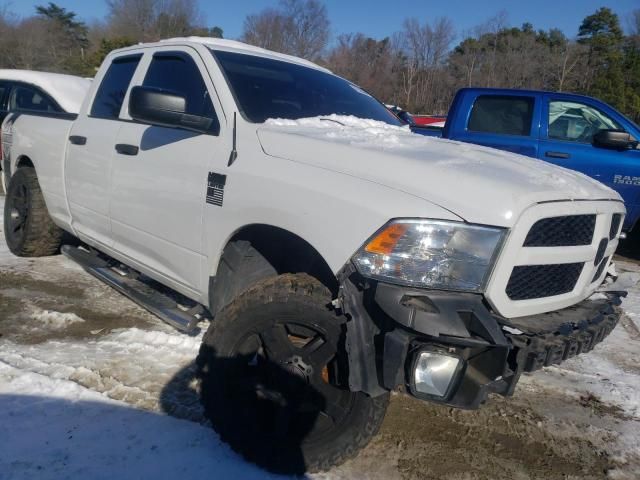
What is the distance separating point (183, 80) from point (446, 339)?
2.32 metres

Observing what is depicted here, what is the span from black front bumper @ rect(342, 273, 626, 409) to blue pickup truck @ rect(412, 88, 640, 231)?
401 centimetres

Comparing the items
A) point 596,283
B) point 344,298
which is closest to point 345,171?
point 344,298

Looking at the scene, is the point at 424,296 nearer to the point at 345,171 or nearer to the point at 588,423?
the point at 345,171

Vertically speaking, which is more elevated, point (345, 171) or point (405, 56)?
point (405, 56)

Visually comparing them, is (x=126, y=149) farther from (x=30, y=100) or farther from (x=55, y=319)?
(x=30, y=100)

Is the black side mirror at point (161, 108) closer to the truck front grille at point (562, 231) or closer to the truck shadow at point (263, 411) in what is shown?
the truck shadow at point (263, 411)

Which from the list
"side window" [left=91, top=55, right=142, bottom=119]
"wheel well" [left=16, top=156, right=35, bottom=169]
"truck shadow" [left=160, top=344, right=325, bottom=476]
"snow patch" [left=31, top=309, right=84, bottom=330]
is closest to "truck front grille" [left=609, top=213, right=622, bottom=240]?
"truck shadow" [left=160, top=344, right=325, bottom=476]

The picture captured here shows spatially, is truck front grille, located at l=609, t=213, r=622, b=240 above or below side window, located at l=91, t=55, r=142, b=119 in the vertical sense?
below

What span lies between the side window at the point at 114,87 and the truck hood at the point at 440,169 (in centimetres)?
164

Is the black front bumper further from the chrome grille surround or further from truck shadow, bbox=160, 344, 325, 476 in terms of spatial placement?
truck shadow, bbox=160, 344, 325, 476

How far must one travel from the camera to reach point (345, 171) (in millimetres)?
2090

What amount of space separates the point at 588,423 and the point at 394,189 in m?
2.01

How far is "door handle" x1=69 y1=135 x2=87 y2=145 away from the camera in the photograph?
148 inches

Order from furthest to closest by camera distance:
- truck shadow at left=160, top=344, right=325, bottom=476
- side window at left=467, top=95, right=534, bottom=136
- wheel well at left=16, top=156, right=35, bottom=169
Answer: side window at left=467, top=95, right=534, bottom=136 < wheel well at left=16, top=156, right=35, bottom=169 < truck shadow at left=160, top=344, right=325, bottom=476
